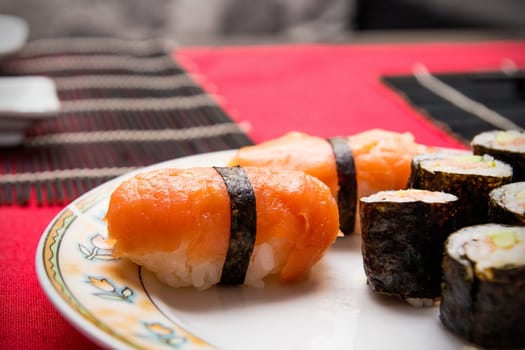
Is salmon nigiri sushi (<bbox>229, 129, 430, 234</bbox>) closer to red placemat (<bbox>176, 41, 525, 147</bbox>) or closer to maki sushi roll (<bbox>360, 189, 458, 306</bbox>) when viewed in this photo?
maki sushi roll (<bbox>360, 189, 458, 306</bbox>)

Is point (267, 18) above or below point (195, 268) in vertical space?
below

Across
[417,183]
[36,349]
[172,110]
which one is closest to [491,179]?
[417,183]

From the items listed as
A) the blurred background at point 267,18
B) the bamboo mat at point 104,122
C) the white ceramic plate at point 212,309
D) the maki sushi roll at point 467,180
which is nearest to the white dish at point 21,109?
the bamboo mat at point 104,122

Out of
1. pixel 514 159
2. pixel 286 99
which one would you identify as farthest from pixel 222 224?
pixel 286 99

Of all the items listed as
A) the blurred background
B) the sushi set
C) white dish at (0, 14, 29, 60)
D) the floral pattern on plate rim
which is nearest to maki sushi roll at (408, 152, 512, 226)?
the sushi set

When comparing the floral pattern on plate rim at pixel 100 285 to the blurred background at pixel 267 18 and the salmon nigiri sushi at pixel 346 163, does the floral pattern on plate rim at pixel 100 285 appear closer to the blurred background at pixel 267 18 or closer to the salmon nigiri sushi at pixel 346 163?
the salmon nigiri sushi at pixel 346 163

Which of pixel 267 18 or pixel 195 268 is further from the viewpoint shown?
pixel 267 18

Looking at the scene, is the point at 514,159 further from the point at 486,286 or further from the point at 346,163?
the point at 486,286
